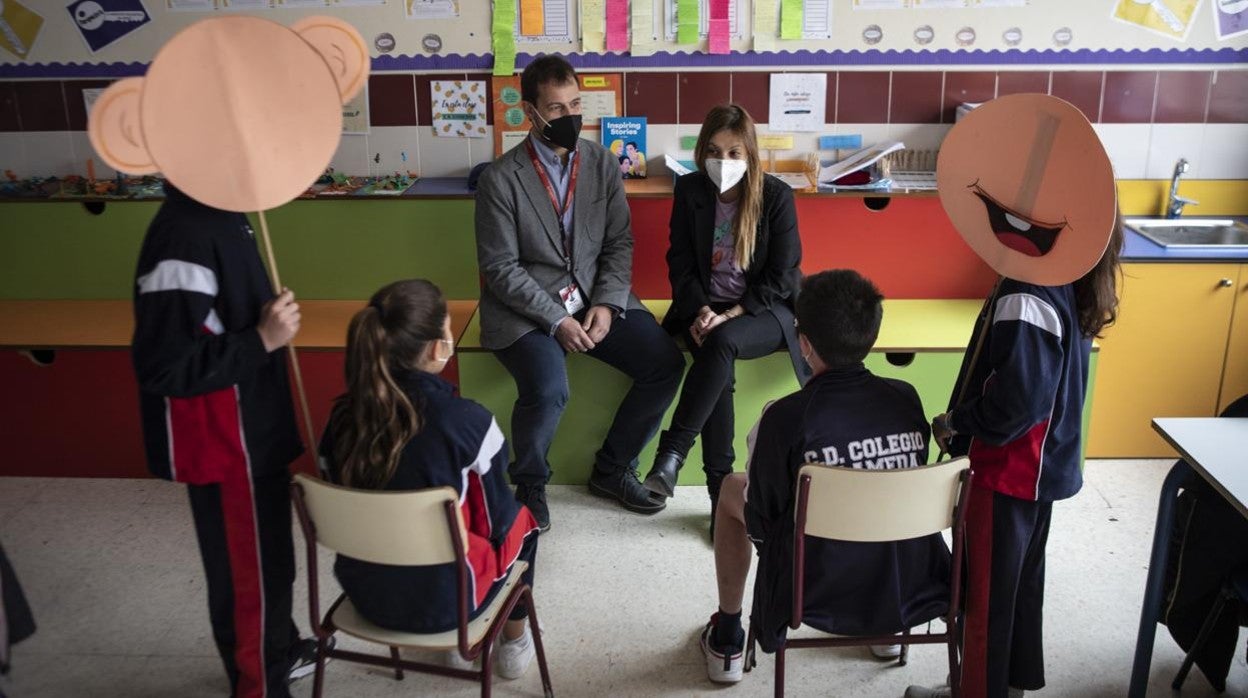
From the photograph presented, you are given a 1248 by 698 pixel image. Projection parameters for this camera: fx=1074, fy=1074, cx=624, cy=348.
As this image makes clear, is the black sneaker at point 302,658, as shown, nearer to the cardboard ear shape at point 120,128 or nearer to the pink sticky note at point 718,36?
the cardboard ear shape at point 120,128

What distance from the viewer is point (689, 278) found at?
10.7ft

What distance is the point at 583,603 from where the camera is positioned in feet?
9.29

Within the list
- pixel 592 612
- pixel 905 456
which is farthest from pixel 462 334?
pixel 905 456

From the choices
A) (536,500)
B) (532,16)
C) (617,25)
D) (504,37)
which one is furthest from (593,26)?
(536,500)

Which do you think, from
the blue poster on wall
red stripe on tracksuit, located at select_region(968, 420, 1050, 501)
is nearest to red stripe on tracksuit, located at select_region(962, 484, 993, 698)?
red stripe on tracksuit, located at select_region(968, 420, 1050, 501)

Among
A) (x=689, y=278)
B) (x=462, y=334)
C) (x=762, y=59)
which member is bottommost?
(x=462, y=334)

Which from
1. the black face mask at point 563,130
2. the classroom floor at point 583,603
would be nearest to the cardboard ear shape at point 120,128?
the classroom floor at point 583,603

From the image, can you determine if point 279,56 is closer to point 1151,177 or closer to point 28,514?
point 28,514

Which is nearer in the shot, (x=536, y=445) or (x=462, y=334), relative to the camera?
(x=536, y=445)

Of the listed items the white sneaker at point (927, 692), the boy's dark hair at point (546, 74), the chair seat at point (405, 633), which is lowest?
the white sneaker at point (927, 692)

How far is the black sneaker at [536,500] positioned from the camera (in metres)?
3.15

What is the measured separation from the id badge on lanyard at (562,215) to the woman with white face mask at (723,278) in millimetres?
310

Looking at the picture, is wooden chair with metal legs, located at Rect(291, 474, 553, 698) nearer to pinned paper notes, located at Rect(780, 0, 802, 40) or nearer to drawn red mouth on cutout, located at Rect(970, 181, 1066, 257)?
drawn red mouth on cutout, located at Rect(970, 181, 1066, 257)

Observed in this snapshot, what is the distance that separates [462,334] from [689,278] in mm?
757
